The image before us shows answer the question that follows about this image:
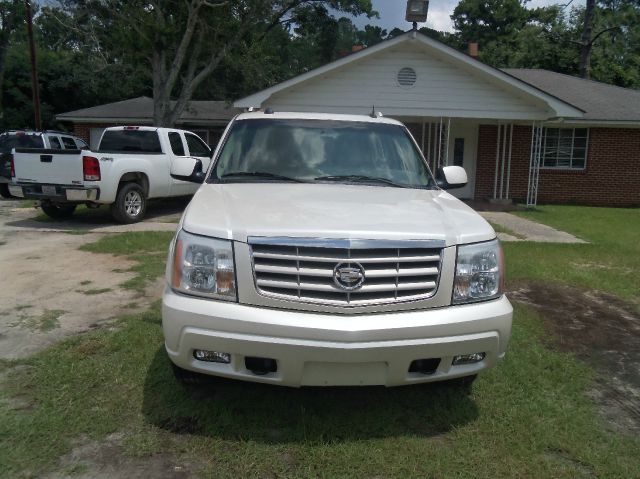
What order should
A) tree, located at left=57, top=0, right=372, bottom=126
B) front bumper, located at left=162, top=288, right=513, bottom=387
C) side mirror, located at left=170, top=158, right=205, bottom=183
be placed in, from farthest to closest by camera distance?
tree, located at left=57, top=0, right=372, bottom=126, side mirror, located at left=170, top=158, right=205, bottom=183, front bumper, located at left=162, top=288, right=513, bottom=387

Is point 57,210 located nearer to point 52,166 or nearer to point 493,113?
point 52,166

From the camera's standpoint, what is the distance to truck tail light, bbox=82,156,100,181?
9977 mm

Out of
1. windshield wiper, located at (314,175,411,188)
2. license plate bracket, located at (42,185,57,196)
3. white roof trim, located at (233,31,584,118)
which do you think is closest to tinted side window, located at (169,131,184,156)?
white roof trim, located at (233,31,584,118)

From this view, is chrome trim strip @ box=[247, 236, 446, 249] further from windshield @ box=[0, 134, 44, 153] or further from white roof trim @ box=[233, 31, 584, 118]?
windshield @ box=[0, 134, 44, 153]

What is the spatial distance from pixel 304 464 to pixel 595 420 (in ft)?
6.03

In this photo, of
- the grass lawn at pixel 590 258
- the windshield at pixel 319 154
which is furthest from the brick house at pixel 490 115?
the windshield at pixel 319 154

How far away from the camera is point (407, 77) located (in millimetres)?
14523

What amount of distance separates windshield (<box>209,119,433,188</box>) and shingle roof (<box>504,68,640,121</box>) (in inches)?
486

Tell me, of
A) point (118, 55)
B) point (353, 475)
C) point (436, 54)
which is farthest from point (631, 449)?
point (118, 55)

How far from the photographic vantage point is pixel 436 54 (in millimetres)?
14305

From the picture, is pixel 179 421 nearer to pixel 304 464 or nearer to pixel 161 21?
pixel 304 464

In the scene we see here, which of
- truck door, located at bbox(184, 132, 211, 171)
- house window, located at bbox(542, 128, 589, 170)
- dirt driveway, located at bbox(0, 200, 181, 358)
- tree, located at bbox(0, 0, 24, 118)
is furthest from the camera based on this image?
tree, located at bbox(0, 0, 24, 118)

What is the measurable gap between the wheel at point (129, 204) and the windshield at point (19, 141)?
5237 mm

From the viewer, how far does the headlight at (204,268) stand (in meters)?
2.90
